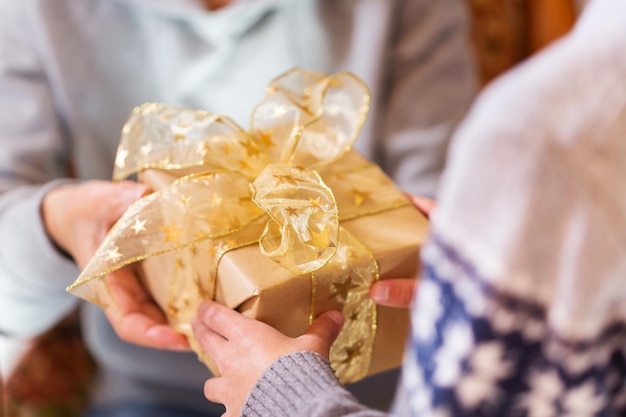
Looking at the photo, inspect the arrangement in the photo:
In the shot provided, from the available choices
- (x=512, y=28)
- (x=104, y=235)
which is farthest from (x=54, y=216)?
(x=512, y=28)

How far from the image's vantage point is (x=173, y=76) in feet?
2.32

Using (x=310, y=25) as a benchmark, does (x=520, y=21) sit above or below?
below

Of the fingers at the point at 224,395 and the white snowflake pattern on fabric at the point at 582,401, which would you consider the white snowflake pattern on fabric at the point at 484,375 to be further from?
the fingers at the point at 224,395

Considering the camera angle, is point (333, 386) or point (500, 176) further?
point (333, 386)

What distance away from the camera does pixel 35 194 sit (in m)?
0.62

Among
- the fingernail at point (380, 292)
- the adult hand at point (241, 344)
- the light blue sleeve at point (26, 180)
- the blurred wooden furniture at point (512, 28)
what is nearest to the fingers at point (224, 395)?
the adult hand at point (241, 344)

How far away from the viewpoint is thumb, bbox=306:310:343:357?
41 centimetres

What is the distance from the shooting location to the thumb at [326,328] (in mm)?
413

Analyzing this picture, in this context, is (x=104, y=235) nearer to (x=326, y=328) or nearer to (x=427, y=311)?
(x=326, y=328)

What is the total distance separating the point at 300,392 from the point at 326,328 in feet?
0.26

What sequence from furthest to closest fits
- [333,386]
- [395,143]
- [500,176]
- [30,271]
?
[395,143] → [30,271] → [333,386] → [500,176]

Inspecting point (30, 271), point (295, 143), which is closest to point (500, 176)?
point (295, 143)

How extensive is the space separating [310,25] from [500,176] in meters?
0.53

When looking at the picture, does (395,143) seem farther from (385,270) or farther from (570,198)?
(570,198)
